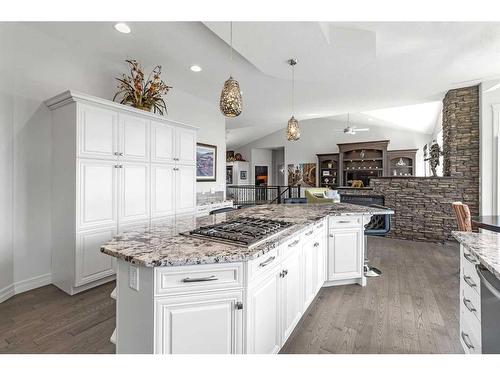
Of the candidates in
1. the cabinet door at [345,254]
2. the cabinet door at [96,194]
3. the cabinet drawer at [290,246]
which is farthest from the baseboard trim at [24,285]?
the cabinet door at [345,254]

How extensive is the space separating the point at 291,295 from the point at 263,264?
0.61 meters

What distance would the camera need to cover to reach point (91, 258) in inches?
107

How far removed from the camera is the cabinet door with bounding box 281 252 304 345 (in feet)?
5.67

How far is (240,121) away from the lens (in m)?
7.66

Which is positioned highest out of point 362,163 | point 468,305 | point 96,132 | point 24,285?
point 362,163

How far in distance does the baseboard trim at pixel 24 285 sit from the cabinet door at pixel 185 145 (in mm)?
2138

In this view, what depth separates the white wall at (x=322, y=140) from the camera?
29.2ft

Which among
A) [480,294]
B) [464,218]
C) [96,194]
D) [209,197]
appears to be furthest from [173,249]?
[209,197]

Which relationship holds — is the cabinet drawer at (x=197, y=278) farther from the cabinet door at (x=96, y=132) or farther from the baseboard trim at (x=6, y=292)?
the baseboard trim at (x=6, y=292)

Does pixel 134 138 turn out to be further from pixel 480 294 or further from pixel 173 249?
pixel 480 294

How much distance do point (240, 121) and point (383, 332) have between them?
662cm

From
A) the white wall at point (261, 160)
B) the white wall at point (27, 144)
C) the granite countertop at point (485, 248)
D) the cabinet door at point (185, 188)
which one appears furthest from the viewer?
the white wall at point (261, 160)
